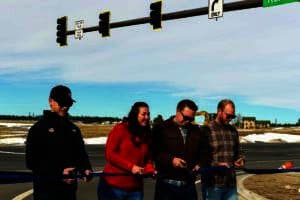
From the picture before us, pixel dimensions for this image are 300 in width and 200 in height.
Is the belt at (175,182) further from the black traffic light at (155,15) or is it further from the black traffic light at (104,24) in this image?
the black traffic light at (104,24)

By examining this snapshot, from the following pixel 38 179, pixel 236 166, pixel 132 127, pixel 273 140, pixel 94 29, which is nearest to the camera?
pixel 38 179

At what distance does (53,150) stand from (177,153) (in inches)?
53.5

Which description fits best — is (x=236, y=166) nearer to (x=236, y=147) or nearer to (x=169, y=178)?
(x=236, y=147)

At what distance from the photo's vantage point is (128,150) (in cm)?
546

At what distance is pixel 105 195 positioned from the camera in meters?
5.56

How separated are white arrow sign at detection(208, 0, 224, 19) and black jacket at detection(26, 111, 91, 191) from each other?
13.7 metres

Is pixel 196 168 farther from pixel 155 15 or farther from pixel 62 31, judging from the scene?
pixel 62 31

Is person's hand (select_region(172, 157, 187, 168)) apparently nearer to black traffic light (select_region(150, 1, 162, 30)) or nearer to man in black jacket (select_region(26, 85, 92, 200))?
man in black jacket (select_region(26, 85, 92, 200))

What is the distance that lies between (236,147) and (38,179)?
7.91ft

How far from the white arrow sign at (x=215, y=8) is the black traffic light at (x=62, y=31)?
27.9ft

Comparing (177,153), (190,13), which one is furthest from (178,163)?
(190,13)

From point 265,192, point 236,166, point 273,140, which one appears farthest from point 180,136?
point 273,140

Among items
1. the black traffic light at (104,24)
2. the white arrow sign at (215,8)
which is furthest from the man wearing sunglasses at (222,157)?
the black traffic light at (104,24)

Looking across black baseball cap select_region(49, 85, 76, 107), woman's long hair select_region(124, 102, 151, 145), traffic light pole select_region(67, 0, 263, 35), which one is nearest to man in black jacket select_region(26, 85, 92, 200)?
black baseball cap select_region(49, 85, 76, 107)
